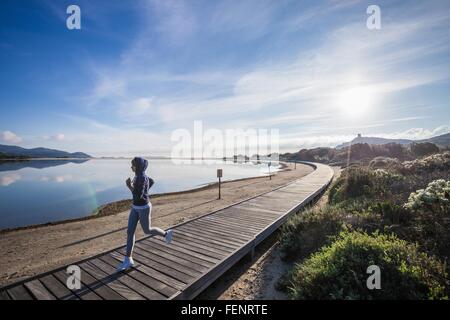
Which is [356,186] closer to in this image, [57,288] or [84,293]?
[84,293]

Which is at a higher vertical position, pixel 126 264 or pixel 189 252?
pixel 126 264

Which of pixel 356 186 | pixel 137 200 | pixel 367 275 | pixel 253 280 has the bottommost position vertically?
pixel 253 280

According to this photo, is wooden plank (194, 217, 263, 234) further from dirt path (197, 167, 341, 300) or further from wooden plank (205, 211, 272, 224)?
dirt path (197, 167, 341, 300)

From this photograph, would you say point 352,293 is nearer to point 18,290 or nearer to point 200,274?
point 200,274

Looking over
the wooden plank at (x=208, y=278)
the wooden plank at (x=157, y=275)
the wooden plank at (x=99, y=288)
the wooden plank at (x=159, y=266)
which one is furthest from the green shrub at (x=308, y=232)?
the wooden plank at (x=99, y=288)

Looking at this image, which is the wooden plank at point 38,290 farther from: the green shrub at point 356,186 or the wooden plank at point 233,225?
the green shrub at point 356,186

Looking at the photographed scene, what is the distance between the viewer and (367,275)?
374 centimetres

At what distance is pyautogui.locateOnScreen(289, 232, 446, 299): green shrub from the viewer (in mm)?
3408

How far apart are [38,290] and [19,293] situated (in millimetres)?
273

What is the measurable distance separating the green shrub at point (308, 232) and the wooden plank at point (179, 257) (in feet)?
8.64

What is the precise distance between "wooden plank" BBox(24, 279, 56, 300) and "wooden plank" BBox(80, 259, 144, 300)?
0.71 meters

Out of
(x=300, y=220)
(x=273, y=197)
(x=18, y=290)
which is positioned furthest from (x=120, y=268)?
(x=273, y=197)

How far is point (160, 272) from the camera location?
4461mm

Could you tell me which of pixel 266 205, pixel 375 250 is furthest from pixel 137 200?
pixel 266 205
